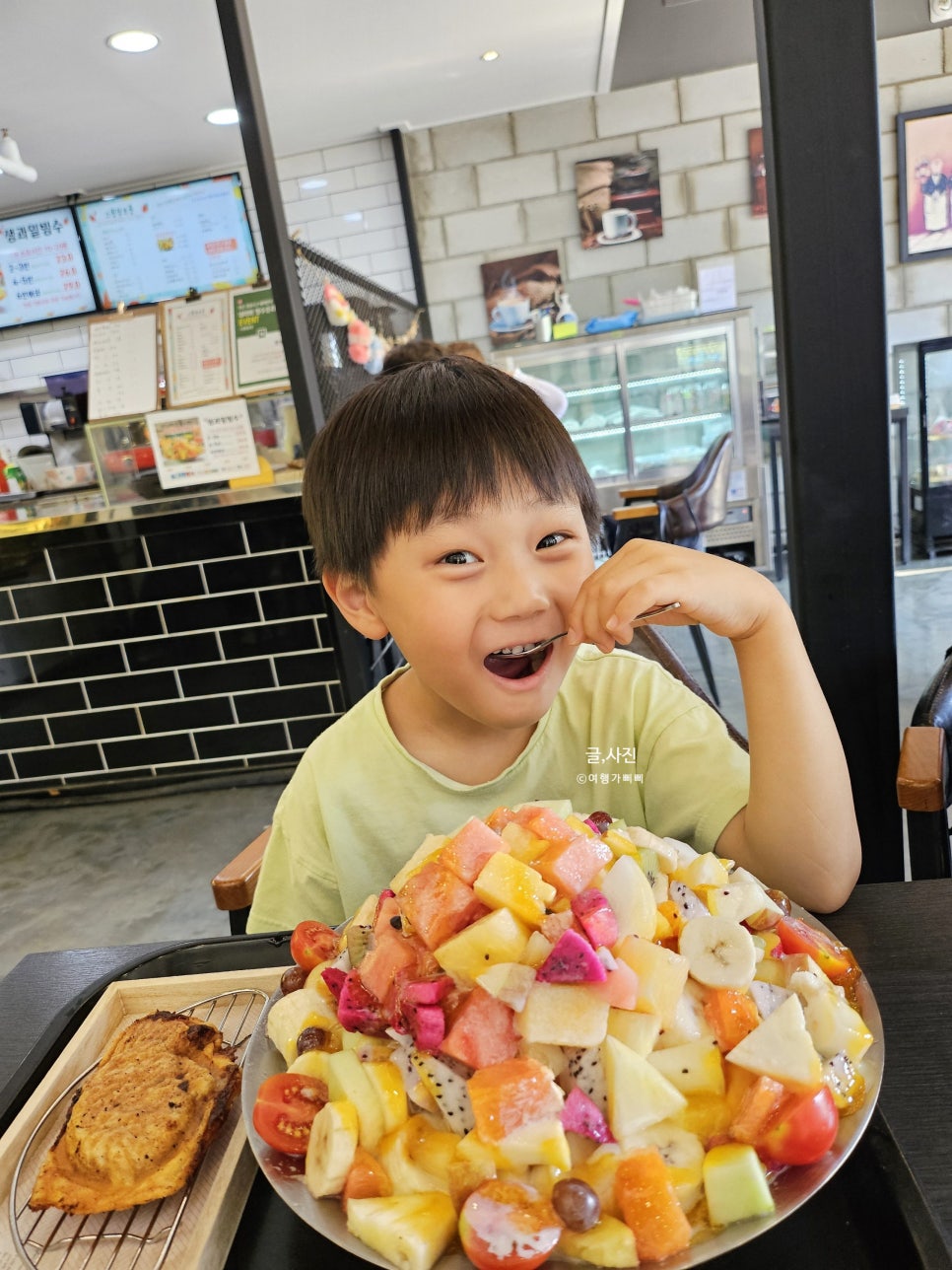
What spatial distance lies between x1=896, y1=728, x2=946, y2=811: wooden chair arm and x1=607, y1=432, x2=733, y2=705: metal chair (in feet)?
7.37

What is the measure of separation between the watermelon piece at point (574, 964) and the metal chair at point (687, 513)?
2909 mm

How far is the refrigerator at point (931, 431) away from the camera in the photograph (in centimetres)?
547

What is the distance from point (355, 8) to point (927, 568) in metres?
4.28

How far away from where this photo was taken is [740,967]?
1.87ft

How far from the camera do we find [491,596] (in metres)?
0.84

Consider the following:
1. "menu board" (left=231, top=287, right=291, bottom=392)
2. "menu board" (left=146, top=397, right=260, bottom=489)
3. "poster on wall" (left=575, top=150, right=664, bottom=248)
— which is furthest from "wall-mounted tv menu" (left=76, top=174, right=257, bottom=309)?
"menu board" (left=146, top=397, right=260, bottom=489)

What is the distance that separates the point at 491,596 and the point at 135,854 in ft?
9.61

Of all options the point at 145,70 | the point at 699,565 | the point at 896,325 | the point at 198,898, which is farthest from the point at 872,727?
the point at 896,325

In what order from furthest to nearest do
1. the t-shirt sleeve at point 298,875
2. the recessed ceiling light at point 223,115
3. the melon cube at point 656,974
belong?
the recessed ceiling light at point 223,115 → the t-shirt sleeve at point 298,875 → the melon cube at point 656,974

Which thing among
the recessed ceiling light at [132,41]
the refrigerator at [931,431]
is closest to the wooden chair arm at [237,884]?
the recessed ceiling light at [132,41]

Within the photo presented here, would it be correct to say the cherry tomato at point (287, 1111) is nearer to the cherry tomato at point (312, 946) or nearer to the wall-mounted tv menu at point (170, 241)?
the cherry tomato at point (312, 946)

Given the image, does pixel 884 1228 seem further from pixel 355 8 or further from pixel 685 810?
pixel 355 8

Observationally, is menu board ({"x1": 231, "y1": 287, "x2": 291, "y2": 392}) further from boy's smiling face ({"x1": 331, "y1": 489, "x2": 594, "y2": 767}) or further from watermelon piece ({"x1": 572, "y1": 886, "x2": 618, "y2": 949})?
watermelon piece ({"x1": 572, "y1": 886, "x2": 618, "y2": 949})

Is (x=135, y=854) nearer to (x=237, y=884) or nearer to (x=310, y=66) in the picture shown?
(x=237, y=884)
